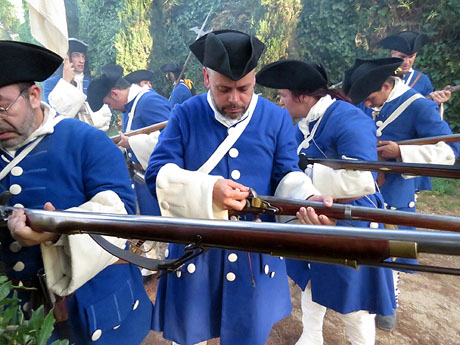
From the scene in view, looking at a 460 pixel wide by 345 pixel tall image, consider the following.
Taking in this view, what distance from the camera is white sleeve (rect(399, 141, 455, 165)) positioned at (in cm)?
297

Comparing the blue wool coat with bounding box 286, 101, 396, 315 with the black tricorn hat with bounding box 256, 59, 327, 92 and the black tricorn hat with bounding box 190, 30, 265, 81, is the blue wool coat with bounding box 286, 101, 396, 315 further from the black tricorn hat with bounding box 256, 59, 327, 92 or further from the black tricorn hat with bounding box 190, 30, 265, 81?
the black tricorn hat with bounding box 190, 30, 265, 81

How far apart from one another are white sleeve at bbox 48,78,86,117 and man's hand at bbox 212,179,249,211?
5.26 meters

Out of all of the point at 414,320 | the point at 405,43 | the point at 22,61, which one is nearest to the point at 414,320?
the point at 414,320

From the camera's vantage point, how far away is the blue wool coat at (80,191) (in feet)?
5.44

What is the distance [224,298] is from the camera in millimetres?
1990

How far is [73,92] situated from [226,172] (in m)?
5.13

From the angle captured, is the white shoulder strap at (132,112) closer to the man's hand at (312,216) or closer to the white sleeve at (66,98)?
the white sleeve at (66,98)

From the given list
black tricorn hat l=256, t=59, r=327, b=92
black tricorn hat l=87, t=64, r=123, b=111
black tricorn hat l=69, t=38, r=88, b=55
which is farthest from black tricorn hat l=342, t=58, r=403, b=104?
black tricorn hat l=69, t=38, r=88, b=55

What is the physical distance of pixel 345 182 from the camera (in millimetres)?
2443

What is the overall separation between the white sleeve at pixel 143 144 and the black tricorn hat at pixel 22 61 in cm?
247

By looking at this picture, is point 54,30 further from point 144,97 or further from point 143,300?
point 143,300

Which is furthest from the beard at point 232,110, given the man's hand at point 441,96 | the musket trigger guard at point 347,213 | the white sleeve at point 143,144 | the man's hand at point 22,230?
the man's hand at point 441,96

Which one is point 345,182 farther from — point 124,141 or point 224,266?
point 124,141

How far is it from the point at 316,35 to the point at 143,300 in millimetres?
8920
